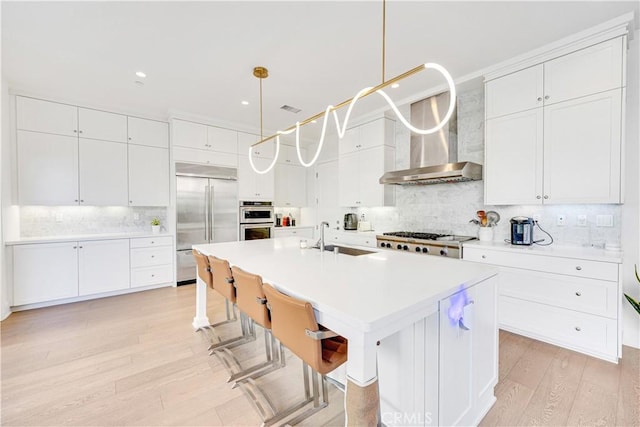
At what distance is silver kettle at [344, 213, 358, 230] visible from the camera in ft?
16.1

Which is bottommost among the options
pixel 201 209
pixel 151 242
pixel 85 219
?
pixel 151 242

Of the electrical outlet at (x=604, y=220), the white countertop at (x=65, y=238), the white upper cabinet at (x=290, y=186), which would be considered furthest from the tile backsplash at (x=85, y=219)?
the electrical outlet at (x=604, y=220)

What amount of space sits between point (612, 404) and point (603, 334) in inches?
25.1

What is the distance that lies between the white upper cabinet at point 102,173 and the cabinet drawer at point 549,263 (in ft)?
15.8

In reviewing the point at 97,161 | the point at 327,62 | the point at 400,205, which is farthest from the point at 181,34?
the point at 400,205

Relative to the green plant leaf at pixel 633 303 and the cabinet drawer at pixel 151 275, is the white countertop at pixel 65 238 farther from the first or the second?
the green plant leaf at pixel 633 303

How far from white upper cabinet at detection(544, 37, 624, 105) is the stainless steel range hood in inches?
37.2

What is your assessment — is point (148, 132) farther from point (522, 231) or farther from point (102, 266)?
point (522, 231)

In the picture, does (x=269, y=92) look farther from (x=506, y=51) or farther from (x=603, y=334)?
(x=603, y=334)

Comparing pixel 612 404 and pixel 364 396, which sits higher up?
pixel 364 396

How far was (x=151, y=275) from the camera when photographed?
13.7ft

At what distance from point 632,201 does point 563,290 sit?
3.28ft

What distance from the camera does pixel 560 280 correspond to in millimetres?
2322

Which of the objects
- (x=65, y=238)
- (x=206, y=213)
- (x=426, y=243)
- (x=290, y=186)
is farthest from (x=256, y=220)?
(x=426, y=243)
